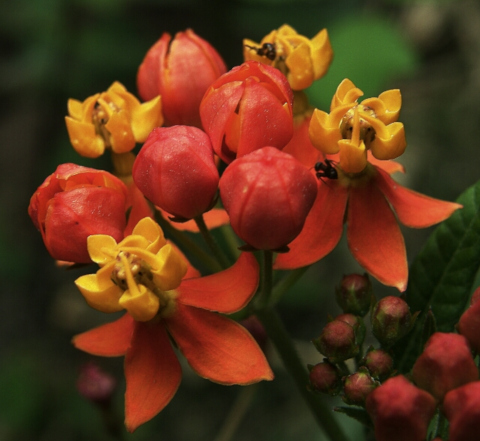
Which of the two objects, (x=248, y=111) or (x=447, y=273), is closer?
(x=248, y=111)

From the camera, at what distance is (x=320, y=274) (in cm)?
648

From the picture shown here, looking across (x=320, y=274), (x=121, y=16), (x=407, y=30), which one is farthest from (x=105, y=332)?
(x=407, y=30)

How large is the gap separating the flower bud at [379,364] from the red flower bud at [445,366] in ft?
1.19

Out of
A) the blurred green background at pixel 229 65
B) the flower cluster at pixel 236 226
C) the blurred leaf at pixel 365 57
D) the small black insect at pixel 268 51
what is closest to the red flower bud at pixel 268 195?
the flower cluster at pixel 236 226

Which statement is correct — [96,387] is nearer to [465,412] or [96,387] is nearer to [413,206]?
[413,206]

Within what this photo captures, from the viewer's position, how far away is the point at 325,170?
2.68 meters

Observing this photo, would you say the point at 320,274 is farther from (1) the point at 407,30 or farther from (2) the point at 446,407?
(2) the point at 446,407

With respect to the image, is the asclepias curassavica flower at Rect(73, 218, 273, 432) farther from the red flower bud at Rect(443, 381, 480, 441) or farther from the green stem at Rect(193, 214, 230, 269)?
the red flower bud at Rect(443, 381, 480, 441)

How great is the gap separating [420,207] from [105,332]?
1.34 meters

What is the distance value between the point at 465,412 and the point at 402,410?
175 millimetres

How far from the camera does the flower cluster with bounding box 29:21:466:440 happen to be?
7.39ft

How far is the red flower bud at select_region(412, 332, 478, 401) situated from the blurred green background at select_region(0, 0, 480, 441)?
124 inches

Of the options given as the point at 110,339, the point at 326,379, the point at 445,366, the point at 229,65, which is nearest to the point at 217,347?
the point at 326,379

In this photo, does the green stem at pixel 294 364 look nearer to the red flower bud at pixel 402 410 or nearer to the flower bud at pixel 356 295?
the flower bud at pixel 356 295
